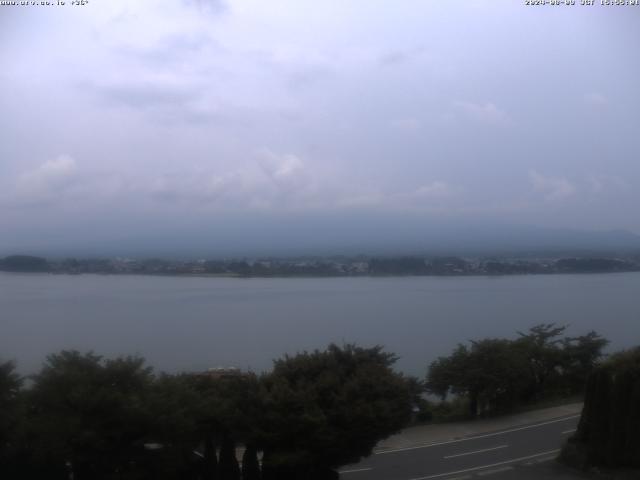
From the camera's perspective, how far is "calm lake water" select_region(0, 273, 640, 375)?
26.0 m

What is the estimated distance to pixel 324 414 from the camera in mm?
10547

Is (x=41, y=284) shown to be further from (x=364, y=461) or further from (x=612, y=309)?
(x=612, y=309)

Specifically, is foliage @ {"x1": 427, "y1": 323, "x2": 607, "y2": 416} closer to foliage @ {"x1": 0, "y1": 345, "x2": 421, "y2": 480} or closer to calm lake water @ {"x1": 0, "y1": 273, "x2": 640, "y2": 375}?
calm lake water @ {"x1": 0, "y1": 273, "x2": 640, "y2": 375}

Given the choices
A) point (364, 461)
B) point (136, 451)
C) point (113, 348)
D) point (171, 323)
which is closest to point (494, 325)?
point (171, 323)

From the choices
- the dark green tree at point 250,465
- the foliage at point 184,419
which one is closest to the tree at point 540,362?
the foliage at point 184,419

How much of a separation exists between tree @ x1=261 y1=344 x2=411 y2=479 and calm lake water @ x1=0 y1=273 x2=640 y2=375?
36.3 ft

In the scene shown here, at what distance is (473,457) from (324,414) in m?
4.53

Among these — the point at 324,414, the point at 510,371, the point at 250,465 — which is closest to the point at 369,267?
the point at 510,371

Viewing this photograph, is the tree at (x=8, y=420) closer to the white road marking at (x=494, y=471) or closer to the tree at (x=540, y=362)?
the white road marking at (x=494, y=471)

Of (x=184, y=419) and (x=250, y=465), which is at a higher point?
(x=184, y=419)

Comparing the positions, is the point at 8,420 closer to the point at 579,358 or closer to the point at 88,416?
the point at 88,416

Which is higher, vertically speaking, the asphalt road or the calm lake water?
the calm lake water

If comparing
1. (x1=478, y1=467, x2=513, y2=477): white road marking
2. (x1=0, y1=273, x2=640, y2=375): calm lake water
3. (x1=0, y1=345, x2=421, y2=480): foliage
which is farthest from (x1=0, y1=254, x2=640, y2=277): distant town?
(x1=478, y1=467, x2=513, y2=477): white road marking

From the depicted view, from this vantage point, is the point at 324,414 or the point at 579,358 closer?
the point at 324,414
